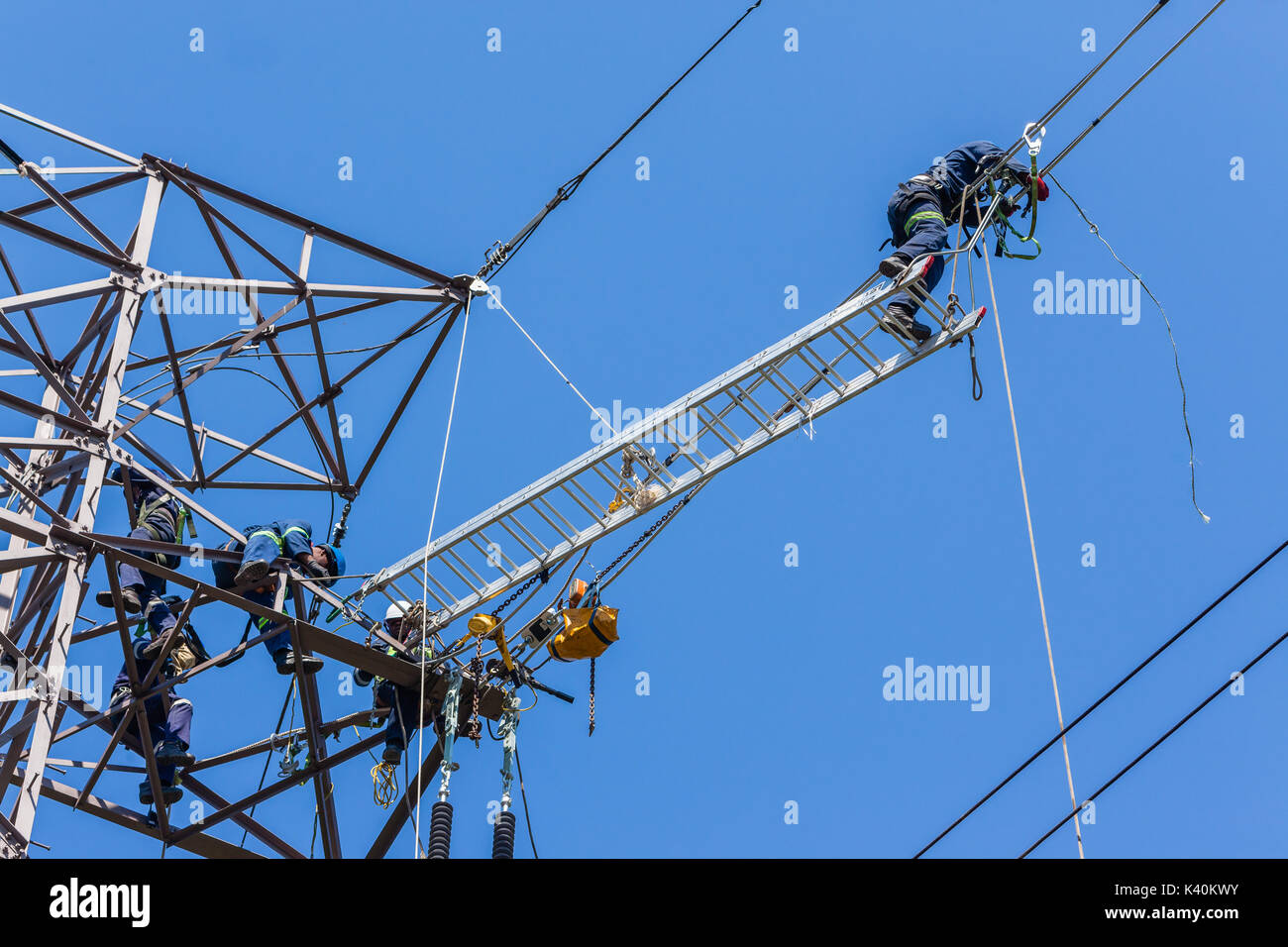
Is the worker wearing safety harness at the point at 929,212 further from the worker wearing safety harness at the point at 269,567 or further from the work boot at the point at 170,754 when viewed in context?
the work boot at the point at 170,754

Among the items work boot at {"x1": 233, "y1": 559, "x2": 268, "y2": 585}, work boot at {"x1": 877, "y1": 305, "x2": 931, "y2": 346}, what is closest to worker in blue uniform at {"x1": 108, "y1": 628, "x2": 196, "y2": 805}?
work boot at {"x1": 233, "y1": 559, "x2": 268, "y2": 585}

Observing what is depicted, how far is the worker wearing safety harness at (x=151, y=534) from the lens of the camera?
51.1 ft

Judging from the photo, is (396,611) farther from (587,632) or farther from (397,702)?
(587,632)

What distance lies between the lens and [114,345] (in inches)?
574

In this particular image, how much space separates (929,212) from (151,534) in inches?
344

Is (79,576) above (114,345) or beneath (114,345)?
beneath

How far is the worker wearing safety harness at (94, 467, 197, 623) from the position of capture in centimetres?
1559

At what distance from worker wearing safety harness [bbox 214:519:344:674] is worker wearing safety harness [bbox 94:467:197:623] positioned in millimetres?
636

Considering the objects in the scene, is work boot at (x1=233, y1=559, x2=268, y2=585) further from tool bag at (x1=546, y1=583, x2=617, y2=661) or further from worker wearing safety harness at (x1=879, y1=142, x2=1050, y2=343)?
worker wearing safety harness at (x1=879, y1=142, x2=1050, y2=343)

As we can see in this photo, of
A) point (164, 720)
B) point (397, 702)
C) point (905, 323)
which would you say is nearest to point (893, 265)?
point (905, 323)
